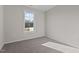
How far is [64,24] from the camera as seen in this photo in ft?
11.4

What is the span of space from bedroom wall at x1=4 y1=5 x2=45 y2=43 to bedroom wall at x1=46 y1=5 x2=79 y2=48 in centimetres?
52

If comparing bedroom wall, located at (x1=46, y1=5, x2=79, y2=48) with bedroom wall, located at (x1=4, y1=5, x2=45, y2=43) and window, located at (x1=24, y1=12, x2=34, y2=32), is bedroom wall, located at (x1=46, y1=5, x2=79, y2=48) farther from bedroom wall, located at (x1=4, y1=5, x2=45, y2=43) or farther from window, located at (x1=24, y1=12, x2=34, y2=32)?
window, located at (x1=24, y1=12, x2=34, y2=32)

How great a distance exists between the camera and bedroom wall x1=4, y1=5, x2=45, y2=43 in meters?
3.50

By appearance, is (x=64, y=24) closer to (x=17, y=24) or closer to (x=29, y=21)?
(x=29, y=21)

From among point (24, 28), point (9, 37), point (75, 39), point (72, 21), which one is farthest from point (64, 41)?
point (9, 37)

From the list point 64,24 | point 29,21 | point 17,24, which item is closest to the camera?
point 64,24

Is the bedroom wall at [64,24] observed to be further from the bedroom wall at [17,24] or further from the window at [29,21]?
the window at [29,21]

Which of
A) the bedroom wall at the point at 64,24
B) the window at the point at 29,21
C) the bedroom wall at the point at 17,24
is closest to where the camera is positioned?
the bedroom wall at the point at 64,24

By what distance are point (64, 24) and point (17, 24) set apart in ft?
6.34

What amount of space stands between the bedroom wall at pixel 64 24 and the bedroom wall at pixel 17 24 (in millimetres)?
524

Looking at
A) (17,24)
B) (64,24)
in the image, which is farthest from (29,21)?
(64,24)

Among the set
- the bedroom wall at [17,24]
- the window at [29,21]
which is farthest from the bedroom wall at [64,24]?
the window at [29,21]

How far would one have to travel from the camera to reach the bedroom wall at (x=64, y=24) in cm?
302
